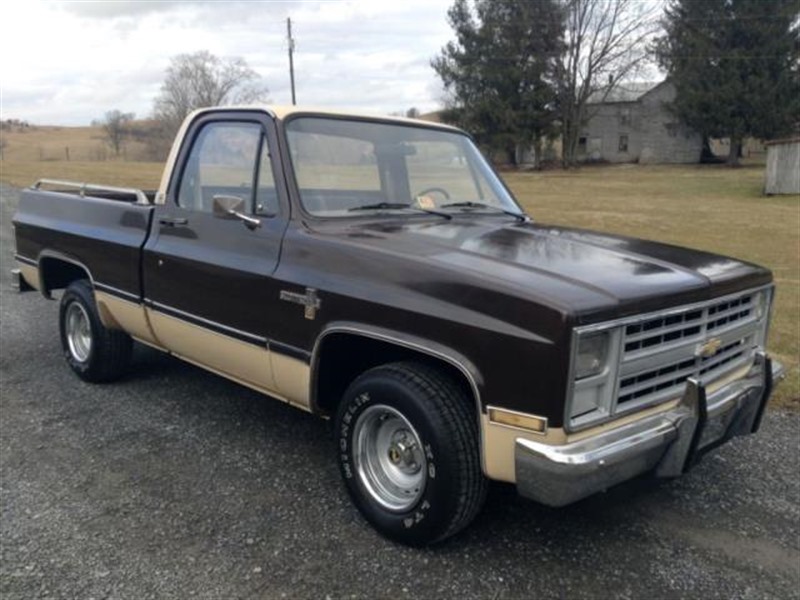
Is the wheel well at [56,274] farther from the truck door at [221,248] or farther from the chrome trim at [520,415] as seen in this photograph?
the chrome trim at [520,415]

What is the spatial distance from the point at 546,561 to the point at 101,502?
2211mm

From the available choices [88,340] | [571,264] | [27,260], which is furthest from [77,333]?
[571,264]

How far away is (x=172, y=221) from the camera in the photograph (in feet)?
14.7

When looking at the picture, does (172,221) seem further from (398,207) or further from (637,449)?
(637,449)

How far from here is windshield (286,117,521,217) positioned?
3.90 meters

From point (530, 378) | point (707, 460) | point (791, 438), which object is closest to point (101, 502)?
point (530, 378)

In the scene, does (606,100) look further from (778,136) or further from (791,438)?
(791,438)

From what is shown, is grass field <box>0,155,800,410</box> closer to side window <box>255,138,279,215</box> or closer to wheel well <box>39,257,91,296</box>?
side window <box>255,138,279,215</box>

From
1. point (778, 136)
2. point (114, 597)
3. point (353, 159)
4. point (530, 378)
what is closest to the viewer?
point (530, 378)

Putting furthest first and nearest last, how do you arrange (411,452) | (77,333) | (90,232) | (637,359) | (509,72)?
(509,72) < (77,333) < (90,232) < (411,452) < (637,359)

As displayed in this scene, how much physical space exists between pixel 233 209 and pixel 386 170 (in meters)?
0.97

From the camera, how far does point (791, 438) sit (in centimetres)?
451

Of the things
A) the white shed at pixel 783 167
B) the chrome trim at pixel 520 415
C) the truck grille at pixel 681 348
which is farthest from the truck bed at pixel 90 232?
the white shed at pixel 783 167

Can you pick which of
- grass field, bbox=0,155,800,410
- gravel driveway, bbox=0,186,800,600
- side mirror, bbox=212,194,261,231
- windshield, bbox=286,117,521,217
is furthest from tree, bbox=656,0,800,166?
side mirror, bbox=212,194,261,231
